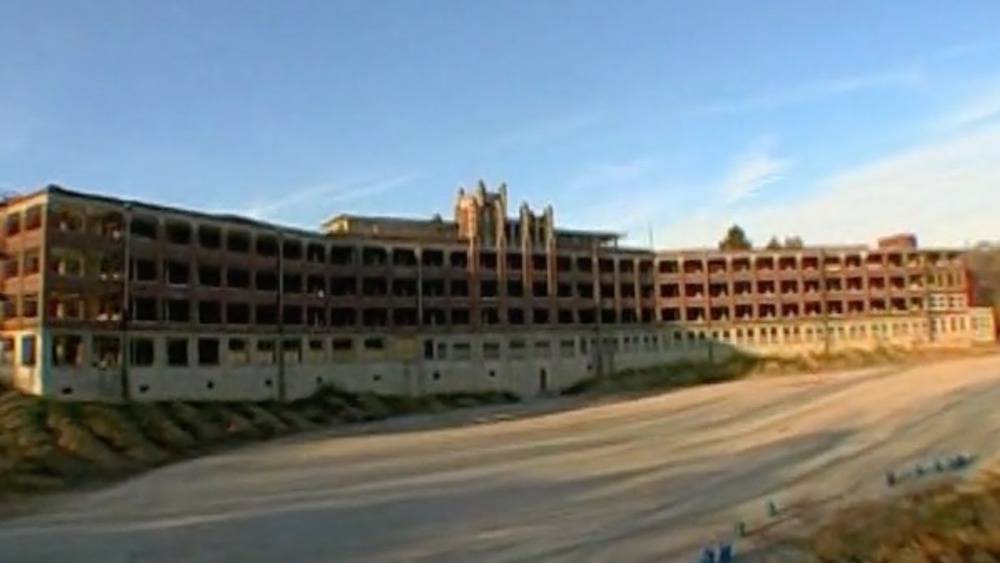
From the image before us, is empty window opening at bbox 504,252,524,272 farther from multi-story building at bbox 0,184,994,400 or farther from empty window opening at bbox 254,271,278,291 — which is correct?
empty window opening at bbox 254,271,278,291

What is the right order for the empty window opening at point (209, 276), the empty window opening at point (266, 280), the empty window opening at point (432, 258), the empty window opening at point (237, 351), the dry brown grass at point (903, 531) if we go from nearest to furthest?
1. the dry brown grass at point (903, 531)
2. the empty window opening at point (237, 351)
3. the empty window opening at point (209, 276)
4. the empty window opening at point (266, 280)
5. the empty window opening at point (432, 258)

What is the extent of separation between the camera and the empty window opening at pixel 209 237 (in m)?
80.1

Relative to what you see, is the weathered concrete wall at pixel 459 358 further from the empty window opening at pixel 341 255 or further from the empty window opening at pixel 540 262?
the empty window opening at pixel 341 255

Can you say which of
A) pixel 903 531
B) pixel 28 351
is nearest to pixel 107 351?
pixel 28 351

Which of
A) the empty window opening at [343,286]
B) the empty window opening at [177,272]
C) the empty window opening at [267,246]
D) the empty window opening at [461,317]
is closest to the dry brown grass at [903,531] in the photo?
the empty window opening at [177,272]

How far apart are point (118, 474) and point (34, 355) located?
19.4m

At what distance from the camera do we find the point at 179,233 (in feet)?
257

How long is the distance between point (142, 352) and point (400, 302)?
32.9 m

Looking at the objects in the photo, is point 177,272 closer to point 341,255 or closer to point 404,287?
point 341,255

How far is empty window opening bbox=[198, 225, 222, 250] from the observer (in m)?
80.1

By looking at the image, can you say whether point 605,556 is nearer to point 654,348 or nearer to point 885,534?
point 885,534

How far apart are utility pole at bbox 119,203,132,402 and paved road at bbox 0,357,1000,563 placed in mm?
13302

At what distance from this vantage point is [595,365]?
111m

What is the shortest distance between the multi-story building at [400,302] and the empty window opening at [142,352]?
12 cm
